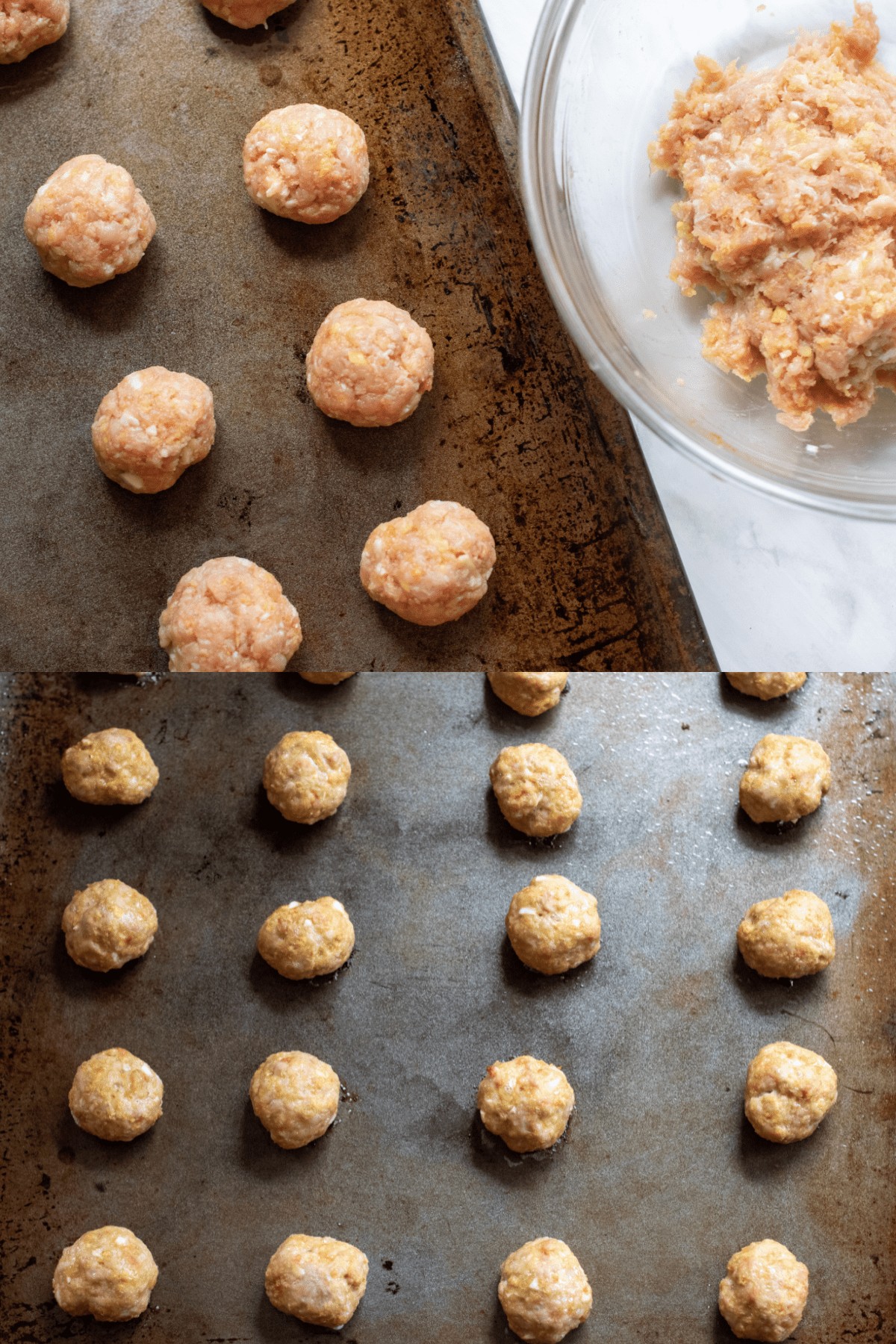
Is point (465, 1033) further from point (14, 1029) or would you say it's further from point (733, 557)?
point (733, 557)

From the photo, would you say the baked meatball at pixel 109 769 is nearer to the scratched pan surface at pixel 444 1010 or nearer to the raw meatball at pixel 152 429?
the scratched pan surface at pixel 444 1010

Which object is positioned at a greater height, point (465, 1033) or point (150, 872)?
point (150, 872)

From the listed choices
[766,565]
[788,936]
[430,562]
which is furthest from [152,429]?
[788,936]

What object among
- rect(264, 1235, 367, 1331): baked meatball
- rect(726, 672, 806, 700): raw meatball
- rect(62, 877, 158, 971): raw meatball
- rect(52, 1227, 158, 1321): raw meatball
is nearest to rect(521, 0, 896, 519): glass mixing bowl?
rect(726, 672, 806, 700): raw meatball

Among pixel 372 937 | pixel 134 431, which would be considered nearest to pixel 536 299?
pixel 134 431

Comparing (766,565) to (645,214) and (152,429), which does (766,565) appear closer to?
(645,214)

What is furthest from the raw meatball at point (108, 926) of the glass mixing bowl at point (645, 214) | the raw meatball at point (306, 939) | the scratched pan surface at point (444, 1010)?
Answer: the glass mixing bowl at point (645, 214)
